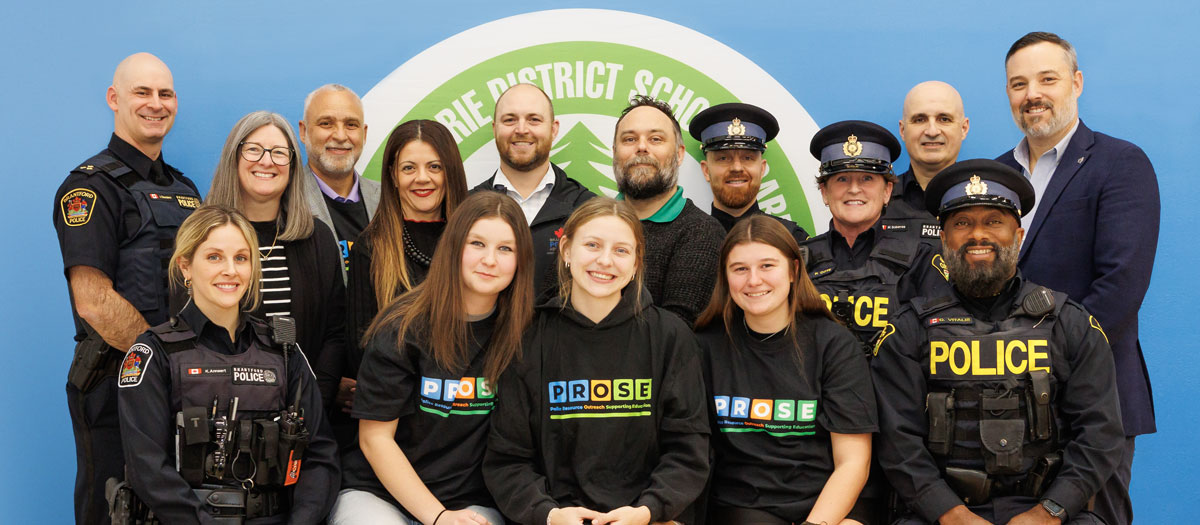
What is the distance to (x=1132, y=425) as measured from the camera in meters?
3.94

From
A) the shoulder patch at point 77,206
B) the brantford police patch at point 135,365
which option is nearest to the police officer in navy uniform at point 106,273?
the shoulder patch at point 77,206

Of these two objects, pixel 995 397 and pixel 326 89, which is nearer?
pixel 995 397

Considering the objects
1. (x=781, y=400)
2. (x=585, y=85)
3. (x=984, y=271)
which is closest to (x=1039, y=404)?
(x=984, y=271)

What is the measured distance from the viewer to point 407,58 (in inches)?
201

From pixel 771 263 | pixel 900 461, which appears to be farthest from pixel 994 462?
pixel 771 263

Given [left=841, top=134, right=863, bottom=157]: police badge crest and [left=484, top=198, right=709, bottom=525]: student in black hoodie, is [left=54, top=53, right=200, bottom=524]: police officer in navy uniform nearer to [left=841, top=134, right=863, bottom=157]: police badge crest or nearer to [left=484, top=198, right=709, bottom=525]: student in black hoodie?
[left=484, top=198, right=709, bottom=525]: student in black hoodie

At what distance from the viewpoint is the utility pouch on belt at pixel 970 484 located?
11.0 ft

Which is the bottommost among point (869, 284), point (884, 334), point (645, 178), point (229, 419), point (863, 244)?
point (229, 419)

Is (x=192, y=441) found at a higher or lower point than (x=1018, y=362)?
lower

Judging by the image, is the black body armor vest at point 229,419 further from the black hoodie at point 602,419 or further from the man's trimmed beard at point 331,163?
the man's trimmed beard at point 331,163

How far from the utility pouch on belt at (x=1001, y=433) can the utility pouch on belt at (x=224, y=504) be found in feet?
9.10

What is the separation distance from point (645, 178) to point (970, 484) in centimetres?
202

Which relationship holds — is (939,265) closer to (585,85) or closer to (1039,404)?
(1039,404)

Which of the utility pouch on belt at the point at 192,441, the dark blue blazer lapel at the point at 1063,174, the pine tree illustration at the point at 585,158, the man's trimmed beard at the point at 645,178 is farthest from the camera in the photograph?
the pine tree illustration at the point at 585,158
